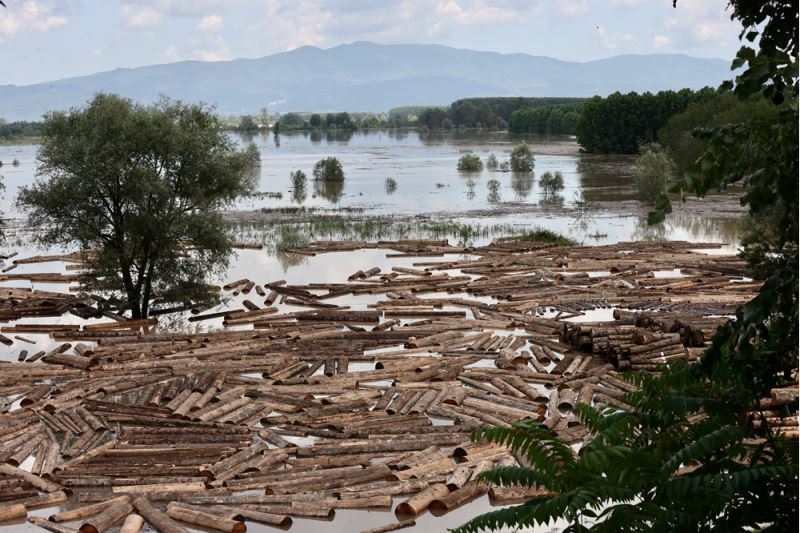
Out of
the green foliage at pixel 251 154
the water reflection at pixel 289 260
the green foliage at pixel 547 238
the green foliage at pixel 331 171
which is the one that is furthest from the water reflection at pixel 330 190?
the water reflection at pixel 289 260

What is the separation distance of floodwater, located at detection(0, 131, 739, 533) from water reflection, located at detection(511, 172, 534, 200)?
9 cm

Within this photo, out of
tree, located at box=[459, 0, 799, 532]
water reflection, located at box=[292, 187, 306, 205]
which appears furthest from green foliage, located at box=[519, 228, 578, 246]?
tree, located at box=[459, 0, 799, 532]

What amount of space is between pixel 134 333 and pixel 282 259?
15.3 meters

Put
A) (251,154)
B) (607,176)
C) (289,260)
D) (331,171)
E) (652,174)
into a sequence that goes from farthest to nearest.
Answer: (331,171) < (607,176) < (652,174) < (289,260) < (251,154)

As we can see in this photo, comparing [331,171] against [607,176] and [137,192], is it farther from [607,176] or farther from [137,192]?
[137,192]

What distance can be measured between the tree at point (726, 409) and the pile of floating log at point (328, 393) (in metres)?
1.10

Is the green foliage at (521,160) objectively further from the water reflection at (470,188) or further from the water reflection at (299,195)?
the water reflection at (299,195)

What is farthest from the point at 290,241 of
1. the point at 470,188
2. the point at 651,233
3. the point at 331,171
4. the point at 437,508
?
the point at 331,171

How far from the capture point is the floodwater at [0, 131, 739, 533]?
3487 cm

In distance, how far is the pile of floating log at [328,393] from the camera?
551 inches

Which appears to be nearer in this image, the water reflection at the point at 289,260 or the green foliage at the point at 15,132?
the water reflection at the point at 289,260

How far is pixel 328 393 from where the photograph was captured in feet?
64.6

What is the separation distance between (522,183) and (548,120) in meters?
90.8

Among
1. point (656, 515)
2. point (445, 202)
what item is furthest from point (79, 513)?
point (445, 202)
